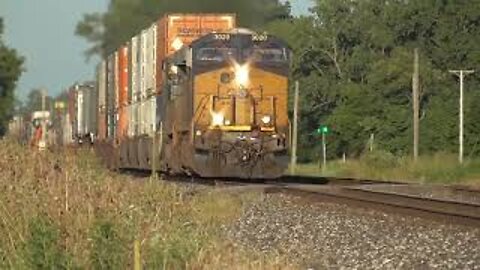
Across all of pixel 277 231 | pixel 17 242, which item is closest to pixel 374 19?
pixel 277 231

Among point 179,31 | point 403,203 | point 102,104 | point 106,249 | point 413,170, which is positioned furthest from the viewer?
point 102,104

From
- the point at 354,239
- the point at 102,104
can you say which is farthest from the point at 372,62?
the point at 354,239

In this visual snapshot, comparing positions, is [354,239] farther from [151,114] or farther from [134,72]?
[134,72]

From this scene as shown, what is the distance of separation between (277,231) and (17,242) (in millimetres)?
5256

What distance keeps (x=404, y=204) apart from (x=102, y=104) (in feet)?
98.1

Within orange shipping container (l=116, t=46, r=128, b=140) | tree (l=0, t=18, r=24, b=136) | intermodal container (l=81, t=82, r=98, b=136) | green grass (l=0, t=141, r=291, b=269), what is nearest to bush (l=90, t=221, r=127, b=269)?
green grass (l=0, t=141, r=291, b=269)

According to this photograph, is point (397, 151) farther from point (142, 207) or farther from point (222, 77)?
point (142, 207)

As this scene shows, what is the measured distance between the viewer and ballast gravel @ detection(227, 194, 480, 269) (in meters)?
10.9

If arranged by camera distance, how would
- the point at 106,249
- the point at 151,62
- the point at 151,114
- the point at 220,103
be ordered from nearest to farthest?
the point at 106,249 → the point at 220,103 → the point at 151,114 → the point at 151,62

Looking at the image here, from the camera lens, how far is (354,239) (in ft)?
42.7

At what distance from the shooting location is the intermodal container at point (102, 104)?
43.5 metres

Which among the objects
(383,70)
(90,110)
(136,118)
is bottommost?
(136,118)

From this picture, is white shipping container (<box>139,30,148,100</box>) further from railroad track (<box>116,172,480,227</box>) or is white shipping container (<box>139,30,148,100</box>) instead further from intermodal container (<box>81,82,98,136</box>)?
railroad track (<box>116,172,480,227</box>)

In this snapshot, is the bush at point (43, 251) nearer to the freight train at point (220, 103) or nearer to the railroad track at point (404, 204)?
the railroad track at point (404, 204)
